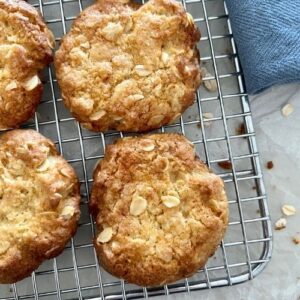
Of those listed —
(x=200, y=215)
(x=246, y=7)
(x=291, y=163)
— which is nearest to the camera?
(x=200, y=215)

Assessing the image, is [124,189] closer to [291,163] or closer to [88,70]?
[88,70]

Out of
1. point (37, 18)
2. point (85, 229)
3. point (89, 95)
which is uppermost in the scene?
point (37, 18)

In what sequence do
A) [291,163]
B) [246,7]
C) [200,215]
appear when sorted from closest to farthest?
[200,215], [246,7], [291,163]

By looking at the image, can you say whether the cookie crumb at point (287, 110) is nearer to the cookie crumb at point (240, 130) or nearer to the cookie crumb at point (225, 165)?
the cookie crumb at point (240, 130)

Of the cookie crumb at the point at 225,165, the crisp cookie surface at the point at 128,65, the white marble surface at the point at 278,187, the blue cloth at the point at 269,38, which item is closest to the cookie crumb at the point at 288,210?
the white marble surface at the point at 278,187

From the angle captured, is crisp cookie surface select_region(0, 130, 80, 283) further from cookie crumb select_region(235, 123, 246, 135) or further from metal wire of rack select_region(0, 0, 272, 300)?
cookie crumb select_region(235, 123, 246, 135)

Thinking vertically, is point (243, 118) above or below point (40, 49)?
below

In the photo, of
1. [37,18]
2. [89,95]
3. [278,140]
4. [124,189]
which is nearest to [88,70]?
[89,95]
